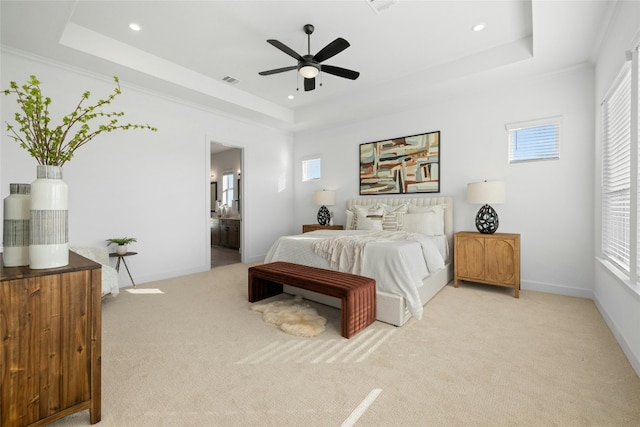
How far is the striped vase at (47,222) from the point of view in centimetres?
135

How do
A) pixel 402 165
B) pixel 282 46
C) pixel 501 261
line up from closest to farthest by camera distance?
pixel 282 46
pixel 501 261
pixel 402 165

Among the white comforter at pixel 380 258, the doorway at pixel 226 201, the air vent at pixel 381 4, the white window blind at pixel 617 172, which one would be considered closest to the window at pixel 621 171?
the white window blind at pixel 617 172

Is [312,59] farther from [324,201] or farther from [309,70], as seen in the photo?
[324,201]

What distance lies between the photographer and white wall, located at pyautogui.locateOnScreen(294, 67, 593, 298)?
3566 millimetres

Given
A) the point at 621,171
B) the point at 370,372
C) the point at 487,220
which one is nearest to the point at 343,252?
the point at 370,372

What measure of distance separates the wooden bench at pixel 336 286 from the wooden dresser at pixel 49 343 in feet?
5.39

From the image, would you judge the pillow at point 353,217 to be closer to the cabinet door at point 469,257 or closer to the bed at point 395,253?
the bed at point 395,253

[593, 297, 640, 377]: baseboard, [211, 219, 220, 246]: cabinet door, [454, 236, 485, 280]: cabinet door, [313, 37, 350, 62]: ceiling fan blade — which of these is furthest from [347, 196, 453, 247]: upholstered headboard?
[211, 219, 220, 246]: cabinet door

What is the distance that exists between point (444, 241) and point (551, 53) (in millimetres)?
2524

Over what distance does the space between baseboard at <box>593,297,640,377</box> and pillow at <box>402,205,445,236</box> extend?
1873mm

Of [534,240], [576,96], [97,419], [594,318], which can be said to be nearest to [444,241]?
[534,240]

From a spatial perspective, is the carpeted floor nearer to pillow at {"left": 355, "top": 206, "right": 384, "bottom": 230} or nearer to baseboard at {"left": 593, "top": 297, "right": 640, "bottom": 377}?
baseboard at {"left": 593, "top": 297, "right": 640, "bottom": 377}

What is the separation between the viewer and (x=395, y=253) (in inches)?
110

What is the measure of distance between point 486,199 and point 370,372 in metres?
2.87
